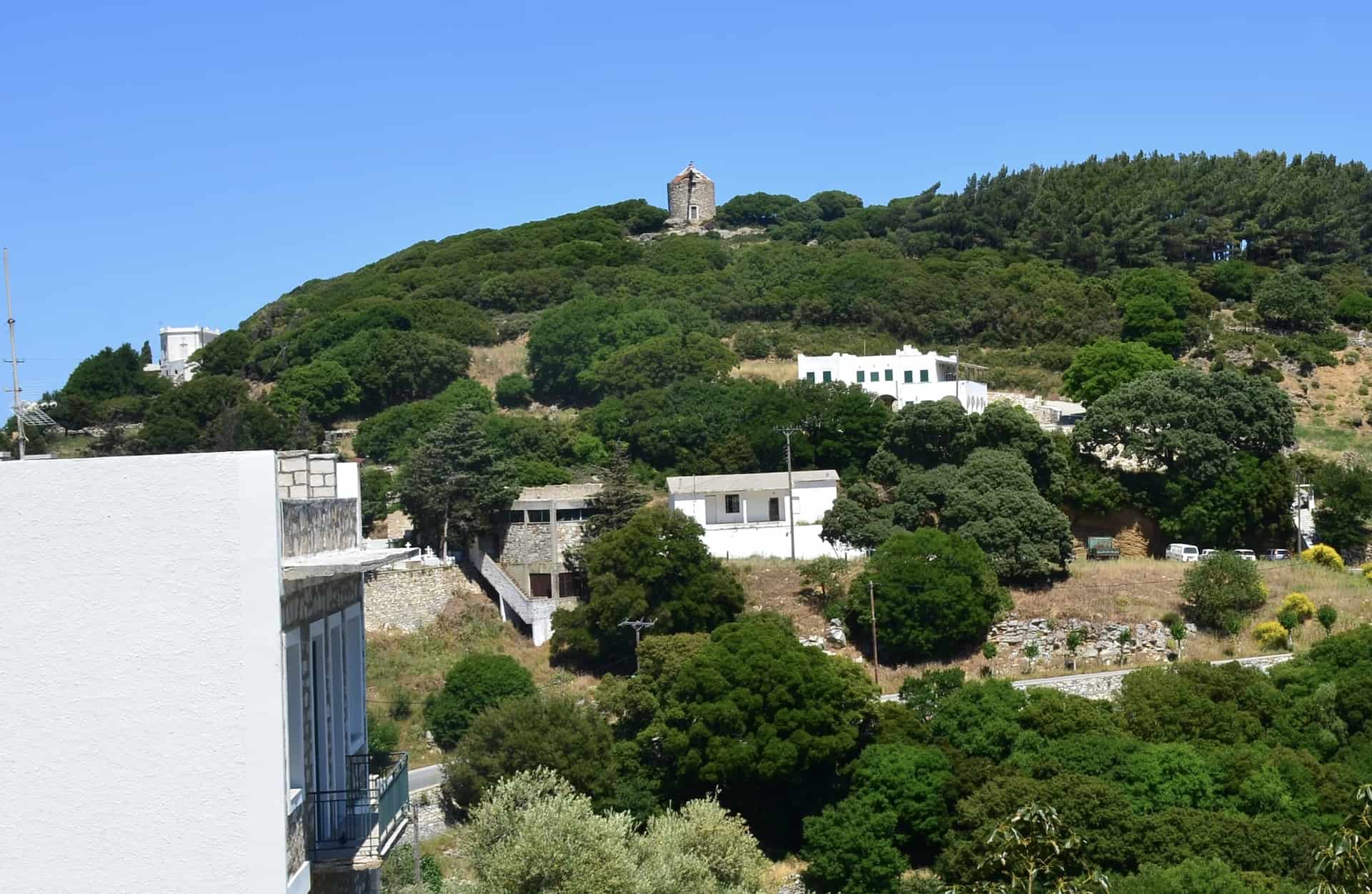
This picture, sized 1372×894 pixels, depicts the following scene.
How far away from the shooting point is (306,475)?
11.8 m

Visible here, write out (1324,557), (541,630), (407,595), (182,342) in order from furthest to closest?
(182,342)
(1324,557)
(407,595)
(541,630)

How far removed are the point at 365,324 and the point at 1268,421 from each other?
4441 centimetres

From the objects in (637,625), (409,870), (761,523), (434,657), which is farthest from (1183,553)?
(409,870)

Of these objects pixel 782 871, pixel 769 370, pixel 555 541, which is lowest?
pixel 782 871

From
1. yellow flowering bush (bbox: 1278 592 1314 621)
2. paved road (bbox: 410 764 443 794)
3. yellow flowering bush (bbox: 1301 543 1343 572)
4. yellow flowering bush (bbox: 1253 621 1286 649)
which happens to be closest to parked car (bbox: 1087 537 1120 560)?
yellow flowering bush (bbox: 1301 543 1343 572)

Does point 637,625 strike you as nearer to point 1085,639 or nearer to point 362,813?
point 1085,639

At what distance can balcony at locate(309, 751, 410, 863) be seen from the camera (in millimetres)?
10641

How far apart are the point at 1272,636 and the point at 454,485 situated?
75.2 feet

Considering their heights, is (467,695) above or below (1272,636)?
below

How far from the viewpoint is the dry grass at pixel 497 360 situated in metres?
76.2

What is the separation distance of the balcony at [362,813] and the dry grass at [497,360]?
6240cm

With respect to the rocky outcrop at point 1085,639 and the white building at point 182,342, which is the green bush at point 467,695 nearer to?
the rocky outcrop at point 1085,639

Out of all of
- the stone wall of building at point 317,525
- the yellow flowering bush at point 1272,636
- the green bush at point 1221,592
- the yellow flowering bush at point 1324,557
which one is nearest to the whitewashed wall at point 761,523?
the green bush at point 1221,592

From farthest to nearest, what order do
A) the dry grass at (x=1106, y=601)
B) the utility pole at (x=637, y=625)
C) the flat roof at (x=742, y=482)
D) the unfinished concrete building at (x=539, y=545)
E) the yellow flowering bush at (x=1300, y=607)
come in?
the flat roof at (x=742, y=482) < the unfinished concrete building at (x=539, y=545) < the yellow flowering bush at (x=1300, y=607) < the dry grass at (x=1106, y=601) < the utility pole at (x=637, y=625)
